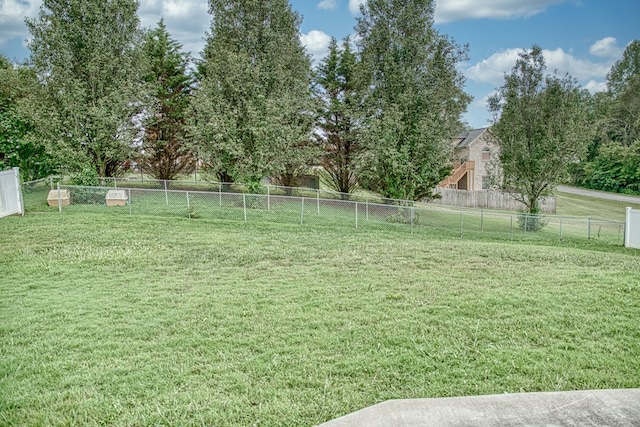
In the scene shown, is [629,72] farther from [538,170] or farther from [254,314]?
[254,314]

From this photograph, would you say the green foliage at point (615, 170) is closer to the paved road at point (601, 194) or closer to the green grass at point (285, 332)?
the paved road at point (601, 194)

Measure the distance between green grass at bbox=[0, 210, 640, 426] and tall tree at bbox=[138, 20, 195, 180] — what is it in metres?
15.6

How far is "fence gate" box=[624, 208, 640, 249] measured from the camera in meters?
13.1

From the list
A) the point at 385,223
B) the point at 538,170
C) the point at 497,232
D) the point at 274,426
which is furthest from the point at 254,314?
the point at 538,170

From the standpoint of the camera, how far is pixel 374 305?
511 cm

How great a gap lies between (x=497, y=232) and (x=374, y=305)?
11.3 metres

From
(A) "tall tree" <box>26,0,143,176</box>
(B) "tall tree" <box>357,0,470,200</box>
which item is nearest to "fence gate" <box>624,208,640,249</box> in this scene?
(B) "tall tree" <box>357,0,470,200</box>

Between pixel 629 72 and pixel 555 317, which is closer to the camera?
pixel 555 317

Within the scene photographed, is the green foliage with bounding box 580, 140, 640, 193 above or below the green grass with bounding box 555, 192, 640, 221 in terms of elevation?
above

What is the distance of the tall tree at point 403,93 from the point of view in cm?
1734

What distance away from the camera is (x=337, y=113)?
72.0ft

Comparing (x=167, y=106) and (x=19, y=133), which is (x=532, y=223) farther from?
(x=19, y=133)

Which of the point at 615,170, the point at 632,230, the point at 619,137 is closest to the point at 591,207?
the point at 615,170

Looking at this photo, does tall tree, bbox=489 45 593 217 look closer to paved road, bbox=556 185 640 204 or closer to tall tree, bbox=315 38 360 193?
tall tree, bbox=315 38 360 193
